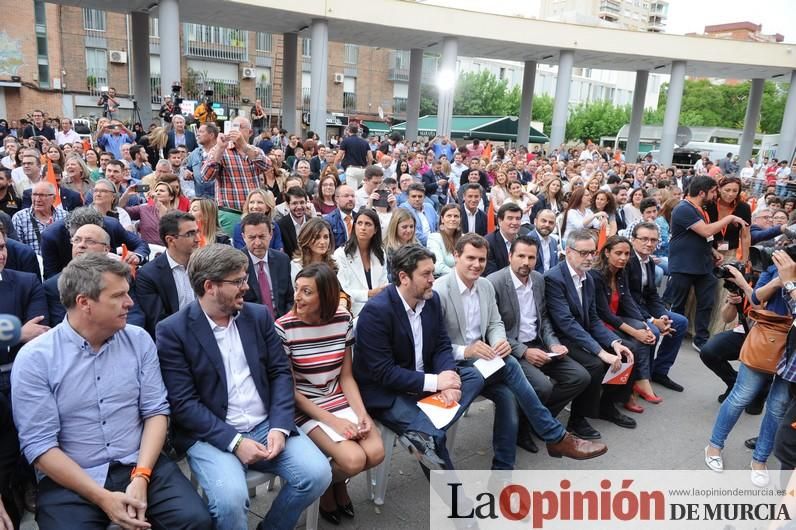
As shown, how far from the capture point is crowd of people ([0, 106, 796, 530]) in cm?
233

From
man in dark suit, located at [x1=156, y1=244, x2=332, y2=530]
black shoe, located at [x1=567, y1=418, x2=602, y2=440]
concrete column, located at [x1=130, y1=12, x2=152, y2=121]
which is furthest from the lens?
concrete column, located at [x1=130, y1=12, x2=152, y2=121]

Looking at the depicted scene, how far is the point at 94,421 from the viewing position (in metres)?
2.33

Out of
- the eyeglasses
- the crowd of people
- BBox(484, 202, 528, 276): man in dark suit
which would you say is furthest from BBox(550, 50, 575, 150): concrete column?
the eyeglasses

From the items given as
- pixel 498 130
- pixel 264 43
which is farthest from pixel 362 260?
pixel 264 43

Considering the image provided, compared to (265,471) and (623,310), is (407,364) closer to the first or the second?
(265,471)

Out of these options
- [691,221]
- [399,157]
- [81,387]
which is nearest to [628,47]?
[399,157]

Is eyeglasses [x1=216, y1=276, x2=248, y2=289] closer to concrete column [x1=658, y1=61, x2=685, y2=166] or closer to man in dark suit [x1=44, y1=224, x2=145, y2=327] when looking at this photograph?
man in dark suit [x1=44, y1=224, x2=145, y2=327]

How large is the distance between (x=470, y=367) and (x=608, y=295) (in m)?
1.83

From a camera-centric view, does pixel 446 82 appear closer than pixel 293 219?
No

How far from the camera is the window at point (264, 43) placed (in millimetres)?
36134

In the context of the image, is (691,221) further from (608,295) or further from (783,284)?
(783,284)

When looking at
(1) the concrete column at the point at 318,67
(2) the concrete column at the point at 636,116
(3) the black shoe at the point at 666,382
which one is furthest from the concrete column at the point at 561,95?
(3) the black shoe at the point at 666,382

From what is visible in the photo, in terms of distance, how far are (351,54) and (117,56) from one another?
16.1 meters

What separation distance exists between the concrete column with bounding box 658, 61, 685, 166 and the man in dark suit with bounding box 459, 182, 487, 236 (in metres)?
18.1
